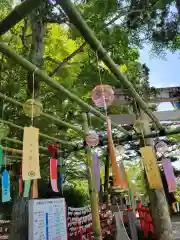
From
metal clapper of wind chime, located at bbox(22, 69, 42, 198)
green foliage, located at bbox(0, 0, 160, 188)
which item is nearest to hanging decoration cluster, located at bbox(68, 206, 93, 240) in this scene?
green foliage, located at bbox(0, 0, 160, 188)

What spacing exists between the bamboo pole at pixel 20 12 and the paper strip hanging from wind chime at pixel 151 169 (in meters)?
→ 2.03

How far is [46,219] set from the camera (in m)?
4.10

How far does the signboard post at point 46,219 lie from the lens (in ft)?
12.4

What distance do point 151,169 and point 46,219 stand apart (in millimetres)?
2242

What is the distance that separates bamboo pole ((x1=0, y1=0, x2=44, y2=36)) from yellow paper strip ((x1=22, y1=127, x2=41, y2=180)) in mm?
844

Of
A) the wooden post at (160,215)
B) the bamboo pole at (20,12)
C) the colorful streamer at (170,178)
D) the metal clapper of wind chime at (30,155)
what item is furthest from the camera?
the wooden post at (160,215)

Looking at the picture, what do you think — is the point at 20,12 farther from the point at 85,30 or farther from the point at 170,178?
the point at 170,178

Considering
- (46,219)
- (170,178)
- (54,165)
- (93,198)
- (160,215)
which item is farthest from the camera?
(160,215)

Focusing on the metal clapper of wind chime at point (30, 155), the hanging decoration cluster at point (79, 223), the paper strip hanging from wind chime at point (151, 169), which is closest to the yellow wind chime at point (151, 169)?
the paper strip hanging from wind chime at point (151, 169)

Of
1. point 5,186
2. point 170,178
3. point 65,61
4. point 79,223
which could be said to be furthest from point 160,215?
point 65,61

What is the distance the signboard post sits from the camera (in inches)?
149

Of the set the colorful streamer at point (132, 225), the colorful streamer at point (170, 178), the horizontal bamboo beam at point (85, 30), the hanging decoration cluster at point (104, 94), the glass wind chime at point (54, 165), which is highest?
the horizontal bamboo beam at point (85, 30)

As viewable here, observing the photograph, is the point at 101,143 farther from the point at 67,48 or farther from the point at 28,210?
the point at 67,48

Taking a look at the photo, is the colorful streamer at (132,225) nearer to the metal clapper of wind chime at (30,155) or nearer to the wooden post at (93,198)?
the wooden post at (93,198)
